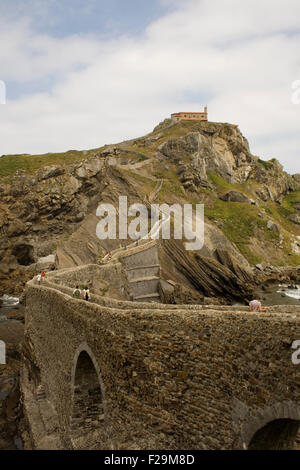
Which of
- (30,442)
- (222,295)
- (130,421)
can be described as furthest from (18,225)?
(130,421)

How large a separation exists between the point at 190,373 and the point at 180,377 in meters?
0.33

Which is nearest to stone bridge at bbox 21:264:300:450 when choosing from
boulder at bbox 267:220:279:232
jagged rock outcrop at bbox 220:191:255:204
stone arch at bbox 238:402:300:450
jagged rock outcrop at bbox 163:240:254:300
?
stone arch at bbox 238:402:300:450

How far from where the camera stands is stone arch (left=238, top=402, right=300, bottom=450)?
6281 mm

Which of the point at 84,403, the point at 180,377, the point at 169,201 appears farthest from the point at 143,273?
the point at 169,201

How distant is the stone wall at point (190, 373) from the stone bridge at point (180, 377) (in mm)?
21

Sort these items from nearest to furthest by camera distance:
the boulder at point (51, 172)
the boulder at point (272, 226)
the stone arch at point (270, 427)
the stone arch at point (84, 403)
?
the stone arch at point (270, 427) → the stone arch at point (84, 403) → the boulder at point (51, 172) → the boulder at point (272, 226)

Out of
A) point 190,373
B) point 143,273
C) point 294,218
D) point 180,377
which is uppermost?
point 294,218

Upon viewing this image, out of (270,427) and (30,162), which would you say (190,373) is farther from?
(30,162)

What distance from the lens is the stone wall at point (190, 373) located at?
21.8ft

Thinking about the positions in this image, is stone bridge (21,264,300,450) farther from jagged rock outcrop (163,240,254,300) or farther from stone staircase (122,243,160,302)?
jagged rock outcrop (163,240,254,300)

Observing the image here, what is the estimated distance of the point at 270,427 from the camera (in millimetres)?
6742

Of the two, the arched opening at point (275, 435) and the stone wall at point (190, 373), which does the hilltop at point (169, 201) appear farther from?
the arched opening at point (275, 435)

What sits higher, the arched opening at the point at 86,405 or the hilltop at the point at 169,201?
the hilltop at the point at 169,201

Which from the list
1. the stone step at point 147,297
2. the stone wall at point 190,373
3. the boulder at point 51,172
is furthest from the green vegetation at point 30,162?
the stone wall at point 190,373
